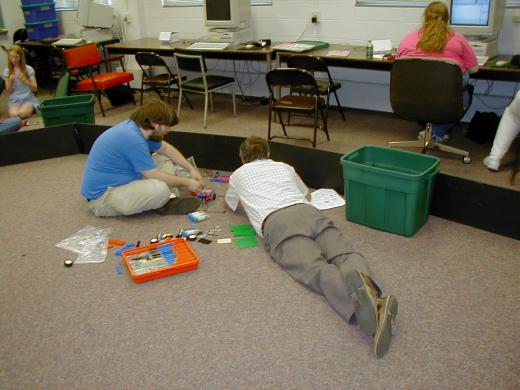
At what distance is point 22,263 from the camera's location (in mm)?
2711

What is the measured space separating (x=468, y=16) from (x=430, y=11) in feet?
1.80

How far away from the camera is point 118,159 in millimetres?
3064

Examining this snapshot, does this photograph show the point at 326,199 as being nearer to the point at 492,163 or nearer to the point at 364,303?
the point at 492,163

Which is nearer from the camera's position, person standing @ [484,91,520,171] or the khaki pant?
the khaki pant

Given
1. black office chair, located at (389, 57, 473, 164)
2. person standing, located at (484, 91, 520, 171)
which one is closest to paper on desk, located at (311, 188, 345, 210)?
black office chair, located at (389, 57, 473, 164)

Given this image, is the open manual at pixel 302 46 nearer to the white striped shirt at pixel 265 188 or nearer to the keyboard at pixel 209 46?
the keyboard at pixel 209 46

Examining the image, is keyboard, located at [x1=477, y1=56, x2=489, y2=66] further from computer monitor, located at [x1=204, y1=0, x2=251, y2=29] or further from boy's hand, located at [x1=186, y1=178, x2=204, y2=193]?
computer monitor, located at [x1=204, y1=0, x2=251, y2=29]

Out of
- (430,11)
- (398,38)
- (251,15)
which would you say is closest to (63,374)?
(430,11)

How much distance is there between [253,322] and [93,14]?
5.18 metres

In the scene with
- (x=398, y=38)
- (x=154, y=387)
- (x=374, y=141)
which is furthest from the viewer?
(x=398, y=38)

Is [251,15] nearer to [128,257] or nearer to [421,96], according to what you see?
[421,96]

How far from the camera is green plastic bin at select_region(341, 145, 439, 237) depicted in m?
2.62

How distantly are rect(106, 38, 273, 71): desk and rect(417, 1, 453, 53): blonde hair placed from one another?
5.32 feet

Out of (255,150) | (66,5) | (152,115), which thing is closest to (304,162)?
(255,150)
